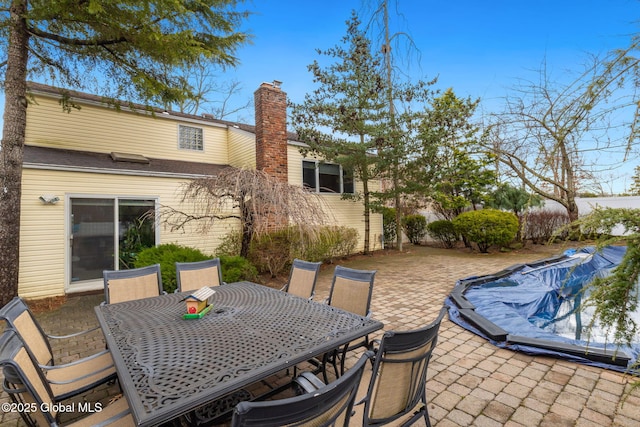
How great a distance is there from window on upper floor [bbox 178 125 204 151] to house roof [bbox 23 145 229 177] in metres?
1.18

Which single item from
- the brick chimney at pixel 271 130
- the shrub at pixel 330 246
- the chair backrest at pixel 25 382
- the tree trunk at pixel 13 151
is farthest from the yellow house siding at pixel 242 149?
the chair backrest at pixel 25 382

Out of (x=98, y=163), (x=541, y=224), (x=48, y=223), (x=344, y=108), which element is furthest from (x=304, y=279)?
(x=541, y=224)

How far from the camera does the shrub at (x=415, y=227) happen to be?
1500 cm

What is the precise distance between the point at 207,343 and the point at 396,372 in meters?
1.44

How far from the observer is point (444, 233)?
13.5 metres

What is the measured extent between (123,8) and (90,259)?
5.73m

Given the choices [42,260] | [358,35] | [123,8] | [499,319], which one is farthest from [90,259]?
[358,35]

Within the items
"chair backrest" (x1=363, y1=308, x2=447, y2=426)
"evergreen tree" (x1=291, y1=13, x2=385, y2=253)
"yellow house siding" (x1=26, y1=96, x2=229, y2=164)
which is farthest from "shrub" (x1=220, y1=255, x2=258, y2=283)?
"yellow house siding" (x1=26, y1=96, x2=229, y2=164)

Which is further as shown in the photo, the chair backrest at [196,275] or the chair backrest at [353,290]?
the chair backrest at [196,275]

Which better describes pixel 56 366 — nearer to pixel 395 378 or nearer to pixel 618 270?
pixel 395 378

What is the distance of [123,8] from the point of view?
5.93 m

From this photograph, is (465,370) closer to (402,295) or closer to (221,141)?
(402,295)

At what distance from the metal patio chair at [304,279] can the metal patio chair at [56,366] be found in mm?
2282

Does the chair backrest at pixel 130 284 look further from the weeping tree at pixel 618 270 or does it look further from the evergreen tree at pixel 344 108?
the evergreen tree at pixel 344 108
